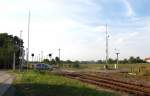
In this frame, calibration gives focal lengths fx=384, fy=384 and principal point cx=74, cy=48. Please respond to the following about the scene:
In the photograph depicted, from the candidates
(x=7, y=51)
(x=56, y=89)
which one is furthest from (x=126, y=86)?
(x=7, y=51)

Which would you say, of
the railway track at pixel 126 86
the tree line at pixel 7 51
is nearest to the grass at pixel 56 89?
the railway track at pixel 126 86

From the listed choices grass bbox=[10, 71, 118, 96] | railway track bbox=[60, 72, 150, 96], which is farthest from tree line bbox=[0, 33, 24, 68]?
grass bbox=[10, 71, 118, 96]

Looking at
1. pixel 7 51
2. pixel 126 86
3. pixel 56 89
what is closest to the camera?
pixel 56 89

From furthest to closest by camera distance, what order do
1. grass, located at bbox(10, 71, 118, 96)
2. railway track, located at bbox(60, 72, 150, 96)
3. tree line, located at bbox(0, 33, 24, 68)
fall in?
tree line, located at bbox(0, 33, 24, 68)
railway track, located at bbox(60, 72, 150, 96)
grass, located at bbox(10, 71, 118, 96)

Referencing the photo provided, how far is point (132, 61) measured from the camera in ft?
520

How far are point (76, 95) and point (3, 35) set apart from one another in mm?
101990

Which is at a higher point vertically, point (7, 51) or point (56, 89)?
point (7, 51)

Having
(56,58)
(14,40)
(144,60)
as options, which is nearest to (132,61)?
(144,60)

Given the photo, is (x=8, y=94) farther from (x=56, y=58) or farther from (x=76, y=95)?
(x=56, y=58)

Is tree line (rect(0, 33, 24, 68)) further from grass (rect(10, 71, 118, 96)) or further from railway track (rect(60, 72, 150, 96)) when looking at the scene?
grass (rect(10, 71, 118, 96))

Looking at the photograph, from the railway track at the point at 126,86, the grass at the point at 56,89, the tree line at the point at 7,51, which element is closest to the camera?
the grass at the point at 56,89

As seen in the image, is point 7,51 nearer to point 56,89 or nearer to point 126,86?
point 126,86

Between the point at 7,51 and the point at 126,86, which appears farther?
the point at 7,51

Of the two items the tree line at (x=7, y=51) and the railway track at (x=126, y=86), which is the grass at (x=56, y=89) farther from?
the tree line at (x=7, y=51)
